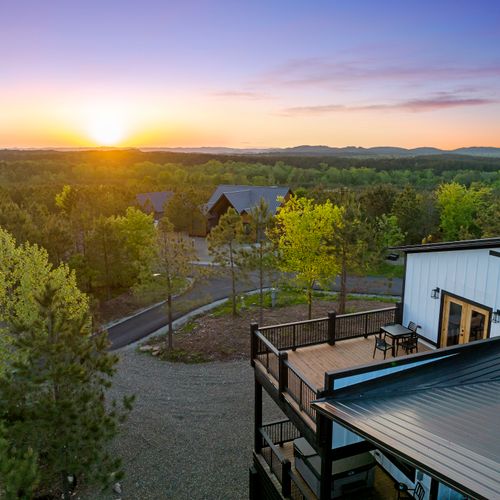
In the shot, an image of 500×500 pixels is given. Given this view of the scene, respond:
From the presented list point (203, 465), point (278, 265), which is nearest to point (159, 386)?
point (203, 465)

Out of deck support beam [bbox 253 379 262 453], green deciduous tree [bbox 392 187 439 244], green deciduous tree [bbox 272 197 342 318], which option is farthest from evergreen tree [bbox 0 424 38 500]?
green deciduous tree [bbox 392 187 439 244]

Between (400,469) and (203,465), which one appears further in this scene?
(203,465)

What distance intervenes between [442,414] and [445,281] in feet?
13.5

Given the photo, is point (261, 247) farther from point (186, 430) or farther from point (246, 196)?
point (246, 196)

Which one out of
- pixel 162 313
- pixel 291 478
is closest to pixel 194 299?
pixel 162 313

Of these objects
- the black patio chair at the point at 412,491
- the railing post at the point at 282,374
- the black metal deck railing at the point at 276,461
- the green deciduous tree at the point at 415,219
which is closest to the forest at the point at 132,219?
the green deciduous tree at the point at 415,219

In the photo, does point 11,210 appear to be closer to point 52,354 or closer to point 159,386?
point 159,386

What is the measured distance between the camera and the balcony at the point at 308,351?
8297 millimetres

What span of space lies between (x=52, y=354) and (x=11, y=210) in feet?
62.3

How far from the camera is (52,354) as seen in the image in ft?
26.2

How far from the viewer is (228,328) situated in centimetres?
2141

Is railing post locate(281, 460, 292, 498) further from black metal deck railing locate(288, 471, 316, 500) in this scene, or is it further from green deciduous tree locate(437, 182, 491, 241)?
green deciduous tree locate(437, 182, 491, 241)

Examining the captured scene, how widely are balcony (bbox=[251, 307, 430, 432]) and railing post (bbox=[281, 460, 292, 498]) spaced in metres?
1.26

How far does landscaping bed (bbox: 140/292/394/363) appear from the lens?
61.2ft
